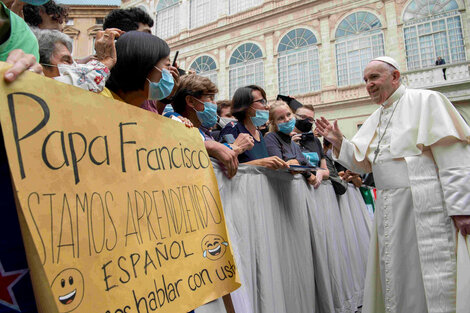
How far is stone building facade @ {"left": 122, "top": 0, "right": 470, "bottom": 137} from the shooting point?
46.5 ft

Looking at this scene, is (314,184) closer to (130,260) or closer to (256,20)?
(130,260)

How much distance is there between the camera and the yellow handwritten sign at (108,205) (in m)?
0.81

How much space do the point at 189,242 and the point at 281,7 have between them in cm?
1870

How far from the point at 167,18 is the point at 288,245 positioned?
→ 2288 cm

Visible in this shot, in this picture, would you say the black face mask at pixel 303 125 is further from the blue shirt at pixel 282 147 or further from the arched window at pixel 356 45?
the arched window at pixel 356 45

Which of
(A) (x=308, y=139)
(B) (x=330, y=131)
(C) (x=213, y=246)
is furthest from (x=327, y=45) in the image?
(C) (x=213, y=246)

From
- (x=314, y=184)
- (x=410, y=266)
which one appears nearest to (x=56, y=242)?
(x=410, y=266)

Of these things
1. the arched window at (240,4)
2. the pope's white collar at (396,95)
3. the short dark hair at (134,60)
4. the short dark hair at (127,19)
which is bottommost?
the short dark hair at (134,60)

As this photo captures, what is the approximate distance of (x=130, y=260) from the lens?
995 millimetres

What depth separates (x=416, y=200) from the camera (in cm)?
226

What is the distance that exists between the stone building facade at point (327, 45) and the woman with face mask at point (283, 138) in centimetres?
1319

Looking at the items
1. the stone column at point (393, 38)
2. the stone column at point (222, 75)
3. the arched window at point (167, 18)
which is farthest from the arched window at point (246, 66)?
the stone column at point (393, 38)

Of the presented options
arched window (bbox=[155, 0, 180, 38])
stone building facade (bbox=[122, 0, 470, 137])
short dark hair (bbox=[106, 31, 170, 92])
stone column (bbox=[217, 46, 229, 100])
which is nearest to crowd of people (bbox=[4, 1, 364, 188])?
short dark hair (bbox=[106, 31, 170, 92])

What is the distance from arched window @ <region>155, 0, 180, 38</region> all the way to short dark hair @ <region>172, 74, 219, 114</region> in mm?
21244
